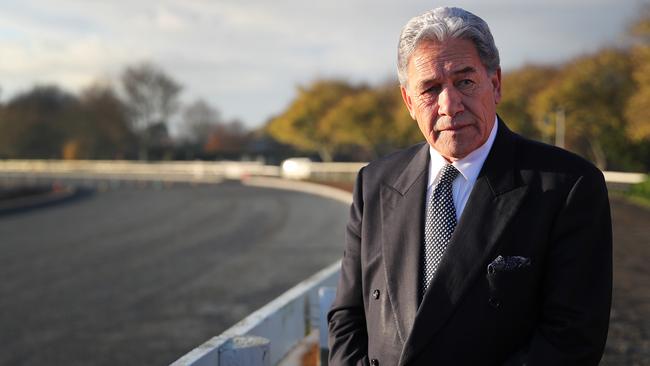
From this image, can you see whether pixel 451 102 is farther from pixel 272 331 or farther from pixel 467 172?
pixel 272 331

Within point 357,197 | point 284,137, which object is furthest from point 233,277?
point 284,137

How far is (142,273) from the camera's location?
36.4ft

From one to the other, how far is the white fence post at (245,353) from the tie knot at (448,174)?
1.62 m

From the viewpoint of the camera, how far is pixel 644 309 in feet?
23.2

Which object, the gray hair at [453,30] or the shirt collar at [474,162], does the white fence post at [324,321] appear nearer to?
the shirt collar at [474,162]

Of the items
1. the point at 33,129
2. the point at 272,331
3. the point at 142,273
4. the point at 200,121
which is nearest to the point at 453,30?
the point at 272,331

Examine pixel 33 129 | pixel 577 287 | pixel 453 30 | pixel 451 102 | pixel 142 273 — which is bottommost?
pixel 142 273

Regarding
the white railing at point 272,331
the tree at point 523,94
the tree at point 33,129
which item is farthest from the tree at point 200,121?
the white railing at point 272,331

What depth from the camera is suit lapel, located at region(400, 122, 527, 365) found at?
205 cm

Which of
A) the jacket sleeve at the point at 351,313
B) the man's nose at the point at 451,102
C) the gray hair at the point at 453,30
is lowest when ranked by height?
the jacket sleeve at the point at 351,313

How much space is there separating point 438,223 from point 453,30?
63cm

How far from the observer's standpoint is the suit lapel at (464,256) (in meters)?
2.05

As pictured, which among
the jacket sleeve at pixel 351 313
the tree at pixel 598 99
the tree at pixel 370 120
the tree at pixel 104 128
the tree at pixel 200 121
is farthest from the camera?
the tree at pixel 200 121

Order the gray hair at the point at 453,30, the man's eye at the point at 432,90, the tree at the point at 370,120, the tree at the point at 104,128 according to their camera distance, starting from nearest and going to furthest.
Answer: the gray hair at the point at 453,30
the man's eye at the point at 432,90
the tree at the point at 370,120
the tree at the point at 104,128
